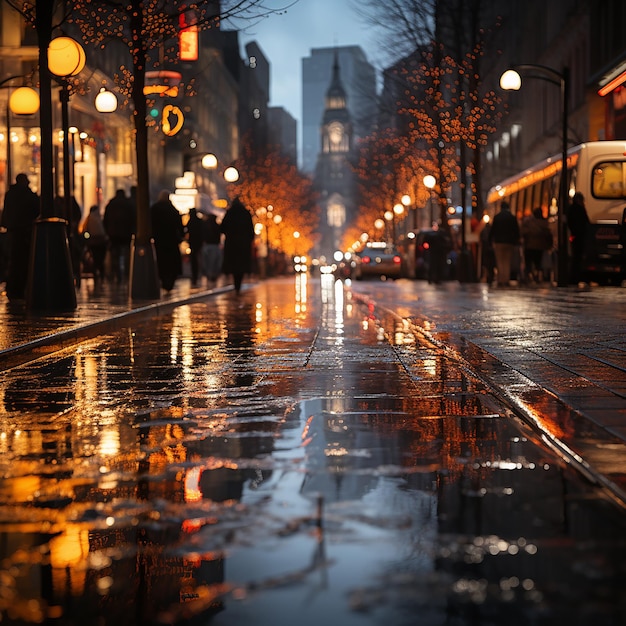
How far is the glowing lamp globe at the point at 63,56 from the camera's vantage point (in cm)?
1752

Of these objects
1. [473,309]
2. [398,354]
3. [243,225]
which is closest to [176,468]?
[398,354]

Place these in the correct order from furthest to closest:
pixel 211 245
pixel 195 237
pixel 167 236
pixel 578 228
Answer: pixel 211 245 → pixel 195 237 → pixel 578 228 → pixel 167 236

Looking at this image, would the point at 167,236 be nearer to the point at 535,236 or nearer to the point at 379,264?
the point at 535,236

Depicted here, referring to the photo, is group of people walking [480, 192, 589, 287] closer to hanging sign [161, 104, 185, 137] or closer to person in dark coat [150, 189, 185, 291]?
hanging sign [161, 104, 185, 137]

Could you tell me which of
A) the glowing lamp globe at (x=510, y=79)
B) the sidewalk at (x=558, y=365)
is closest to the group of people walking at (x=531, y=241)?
the glowing lamp globe at (x=510, y=79)

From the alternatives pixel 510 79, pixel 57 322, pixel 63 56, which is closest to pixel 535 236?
pixel 510 79

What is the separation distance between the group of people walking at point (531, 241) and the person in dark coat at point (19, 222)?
1393cm

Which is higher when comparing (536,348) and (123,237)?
(123,237)

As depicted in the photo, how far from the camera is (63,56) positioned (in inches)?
691

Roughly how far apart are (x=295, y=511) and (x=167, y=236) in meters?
22.2

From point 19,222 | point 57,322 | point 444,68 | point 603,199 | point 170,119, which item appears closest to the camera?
point 57,322

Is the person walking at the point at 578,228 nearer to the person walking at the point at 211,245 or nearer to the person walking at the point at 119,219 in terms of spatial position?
the person walking at the point at 211,245

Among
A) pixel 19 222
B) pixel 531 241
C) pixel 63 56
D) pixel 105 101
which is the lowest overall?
pixel 531 241

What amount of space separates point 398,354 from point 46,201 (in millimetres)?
6976
